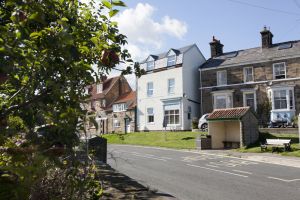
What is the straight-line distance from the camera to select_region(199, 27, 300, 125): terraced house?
32938 millimetres

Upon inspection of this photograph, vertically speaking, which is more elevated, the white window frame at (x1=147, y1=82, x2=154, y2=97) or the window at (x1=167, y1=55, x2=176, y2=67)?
the window at (x1=167, y1=55, x2=176, y2=67)

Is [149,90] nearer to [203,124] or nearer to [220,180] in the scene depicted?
[203,124]

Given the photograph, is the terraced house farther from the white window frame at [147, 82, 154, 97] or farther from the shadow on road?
the shadow on road

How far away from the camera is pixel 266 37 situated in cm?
3753

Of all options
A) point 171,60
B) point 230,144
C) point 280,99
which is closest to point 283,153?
point 230,144

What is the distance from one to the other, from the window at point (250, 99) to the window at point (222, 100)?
178 centimetres

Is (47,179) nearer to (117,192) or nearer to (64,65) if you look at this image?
(64,65)

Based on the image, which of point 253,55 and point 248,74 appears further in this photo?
point 253,55

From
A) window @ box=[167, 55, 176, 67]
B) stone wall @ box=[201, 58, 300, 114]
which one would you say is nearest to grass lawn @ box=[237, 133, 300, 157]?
stone wall @ box=[201, 58, 300, 114]

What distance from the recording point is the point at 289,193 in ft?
31.0

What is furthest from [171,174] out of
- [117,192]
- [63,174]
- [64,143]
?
[64,143]

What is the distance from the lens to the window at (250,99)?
35544mm

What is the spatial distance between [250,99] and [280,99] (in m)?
3.54

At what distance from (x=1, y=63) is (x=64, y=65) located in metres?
0.54
